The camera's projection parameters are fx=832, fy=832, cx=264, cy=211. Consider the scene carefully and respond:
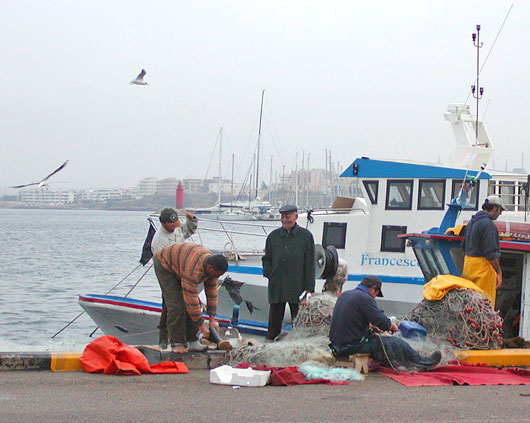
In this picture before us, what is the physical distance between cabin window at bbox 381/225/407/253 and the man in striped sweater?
759 centimetres

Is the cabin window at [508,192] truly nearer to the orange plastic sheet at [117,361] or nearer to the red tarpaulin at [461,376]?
the red tarpaulin at [461,376]

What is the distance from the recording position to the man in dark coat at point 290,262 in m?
9.95

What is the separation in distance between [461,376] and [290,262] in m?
2.48

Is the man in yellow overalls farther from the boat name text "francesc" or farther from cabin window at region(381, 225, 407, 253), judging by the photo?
cabin window at region(381, 225, 407, 253)

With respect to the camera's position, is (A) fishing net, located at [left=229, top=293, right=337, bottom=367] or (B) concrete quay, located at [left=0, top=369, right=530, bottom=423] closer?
(B) concrete quay, located at [left=0, top=369, right=530, bottom=423]

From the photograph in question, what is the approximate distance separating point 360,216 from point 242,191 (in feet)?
187

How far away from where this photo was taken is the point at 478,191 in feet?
51.8

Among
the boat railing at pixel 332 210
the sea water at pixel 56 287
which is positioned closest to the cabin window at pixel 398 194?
the boat railing at pixel 332 210

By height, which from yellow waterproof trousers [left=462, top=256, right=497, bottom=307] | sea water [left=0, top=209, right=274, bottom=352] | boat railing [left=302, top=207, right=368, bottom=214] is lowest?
sea water [left=0, top=209, right=274, bottom=352]

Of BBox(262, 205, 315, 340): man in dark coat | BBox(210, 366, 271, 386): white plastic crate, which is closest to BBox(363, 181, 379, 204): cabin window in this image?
BBox(262, 205, 315, 340): man in dark coat

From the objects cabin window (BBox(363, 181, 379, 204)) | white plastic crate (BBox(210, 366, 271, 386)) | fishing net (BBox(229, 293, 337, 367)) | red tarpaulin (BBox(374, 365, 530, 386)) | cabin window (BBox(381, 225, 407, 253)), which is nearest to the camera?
white plastic crate (BBox(210, 366, 271, 386))

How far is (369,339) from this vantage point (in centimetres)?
876

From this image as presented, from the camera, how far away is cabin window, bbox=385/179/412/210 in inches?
636

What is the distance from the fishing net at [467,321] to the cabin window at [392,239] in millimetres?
6463
